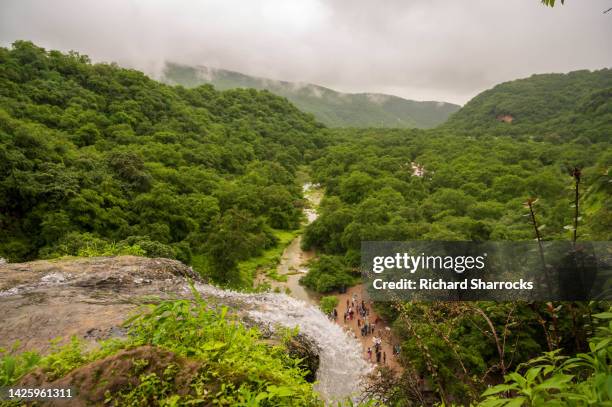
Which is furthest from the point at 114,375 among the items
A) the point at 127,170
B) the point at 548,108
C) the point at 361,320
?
the point at 548,108

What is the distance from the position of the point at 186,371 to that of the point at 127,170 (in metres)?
32.4

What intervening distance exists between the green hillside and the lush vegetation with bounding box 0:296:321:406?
3192 inches

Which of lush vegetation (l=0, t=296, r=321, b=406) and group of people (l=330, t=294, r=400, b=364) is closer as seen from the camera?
lush vegetation (l=0, t=296, r=321, b=406)

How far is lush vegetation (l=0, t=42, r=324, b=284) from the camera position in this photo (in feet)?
74.6

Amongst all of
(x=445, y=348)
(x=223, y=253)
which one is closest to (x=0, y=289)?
(x=445, y=348)

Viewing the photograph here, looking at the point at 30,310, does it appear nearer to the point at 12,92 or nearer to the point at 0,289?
the point at 0,289

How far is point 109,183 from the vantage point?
27.4m

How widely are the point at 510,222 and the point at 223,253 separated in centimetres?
2225

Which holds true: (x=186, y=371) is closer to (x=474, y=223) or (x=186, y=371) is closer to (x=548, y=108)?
(x=474, y=223)

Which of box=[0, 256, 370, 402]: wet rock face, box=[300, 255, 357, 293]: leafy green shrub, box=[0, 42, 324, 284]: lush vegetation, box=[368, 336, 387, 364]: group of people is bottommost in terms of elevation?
box=[368, 336, 387, 364]: group of people

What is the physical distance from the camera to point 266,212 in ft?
143

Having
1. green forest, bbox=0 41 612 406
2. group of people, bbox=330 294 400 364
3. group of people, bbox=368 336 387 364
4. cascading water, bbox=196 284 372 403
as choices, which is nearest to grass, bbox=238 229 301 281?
green forest, bbox=0 41 612 406

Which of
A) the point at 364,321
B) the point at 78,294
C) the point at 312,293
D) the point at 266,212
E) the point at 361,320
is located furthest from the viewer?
the point at 266,212

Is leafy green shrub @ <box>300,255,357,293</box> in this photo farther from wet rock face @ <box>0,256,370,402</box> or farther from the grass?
wet rock face @ <box>0,256,370,402</box>
